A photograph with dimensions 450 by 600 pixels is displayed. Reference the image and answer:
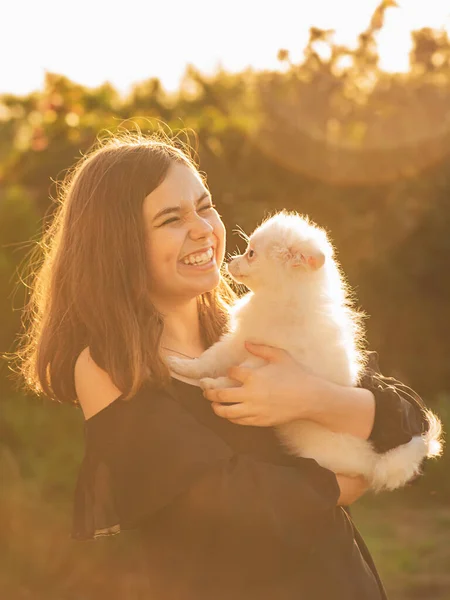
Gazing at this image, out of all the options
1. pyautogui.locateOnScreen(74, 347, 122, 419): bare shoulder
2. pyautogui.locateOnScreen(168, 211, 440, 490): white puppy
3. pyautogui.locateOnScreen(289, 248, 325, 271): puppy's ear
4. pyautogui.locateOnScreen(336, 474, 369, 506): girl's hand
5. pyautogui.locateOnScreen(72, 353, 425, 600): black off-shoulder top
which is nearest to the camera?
pyautogui.locateOnScreen(72, 353, 425, 600): black off-shoulder top

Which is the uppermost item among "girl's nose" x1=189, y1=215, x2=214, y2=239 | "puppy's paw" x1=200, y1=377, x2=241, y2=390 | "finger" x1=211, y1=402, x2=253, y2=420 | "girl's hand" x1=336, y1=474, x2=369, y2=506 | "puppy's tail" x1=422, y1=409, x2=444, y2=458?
"girl's nose" x1=189, y1=215, x2=214, y2=239

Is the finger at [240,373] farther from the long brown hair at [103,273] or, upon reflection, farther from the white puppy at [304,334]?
the long brown hair at [103,273]

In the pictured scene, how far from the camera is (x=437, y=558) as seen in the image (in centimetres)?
738

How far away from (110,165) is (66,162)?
242 inches

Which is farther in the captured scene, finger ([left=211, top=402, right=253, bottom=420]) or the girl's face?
the girl's face

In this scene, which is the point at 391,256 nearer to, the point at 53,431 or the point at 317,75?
the point at 317,75

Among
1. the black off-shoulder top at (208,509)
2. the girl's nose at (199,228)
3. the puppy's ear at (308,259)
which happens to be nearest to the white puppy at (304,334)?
the puppy's ear at (308,259)

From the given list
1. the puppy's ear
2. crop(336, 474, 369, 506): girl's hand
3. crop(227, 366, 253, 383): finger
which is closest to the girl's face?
crop(227, 366, 253, 383): finger

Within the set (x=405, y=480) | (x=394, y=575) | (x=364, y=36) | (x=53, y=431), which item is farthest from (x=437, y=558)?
(x=364, y=36)

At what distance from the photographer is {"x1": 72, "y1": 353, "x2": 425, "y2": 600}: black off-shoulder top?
2646 mm

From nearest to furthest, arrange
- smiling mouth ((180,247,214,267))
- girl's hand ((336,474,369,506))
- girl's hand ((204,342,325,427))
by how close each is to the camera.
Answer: girl's hand ((204,342,325,427)) < girl's hand ((336,474,369,506)) < smiling mouth ((180,247,214,267))

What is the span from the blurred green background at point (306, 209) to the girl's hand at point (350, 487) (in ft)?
11.6

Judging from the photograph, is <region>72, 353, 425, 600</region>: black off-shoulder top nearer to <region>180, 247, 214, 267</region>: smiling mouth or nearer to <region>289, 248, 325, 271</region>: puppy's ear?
<region>180, 247, 214, 267</region>: smiling mouth

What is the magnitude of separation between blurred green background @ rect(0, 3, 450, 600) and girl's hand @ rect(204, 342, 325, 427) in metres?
3.42
